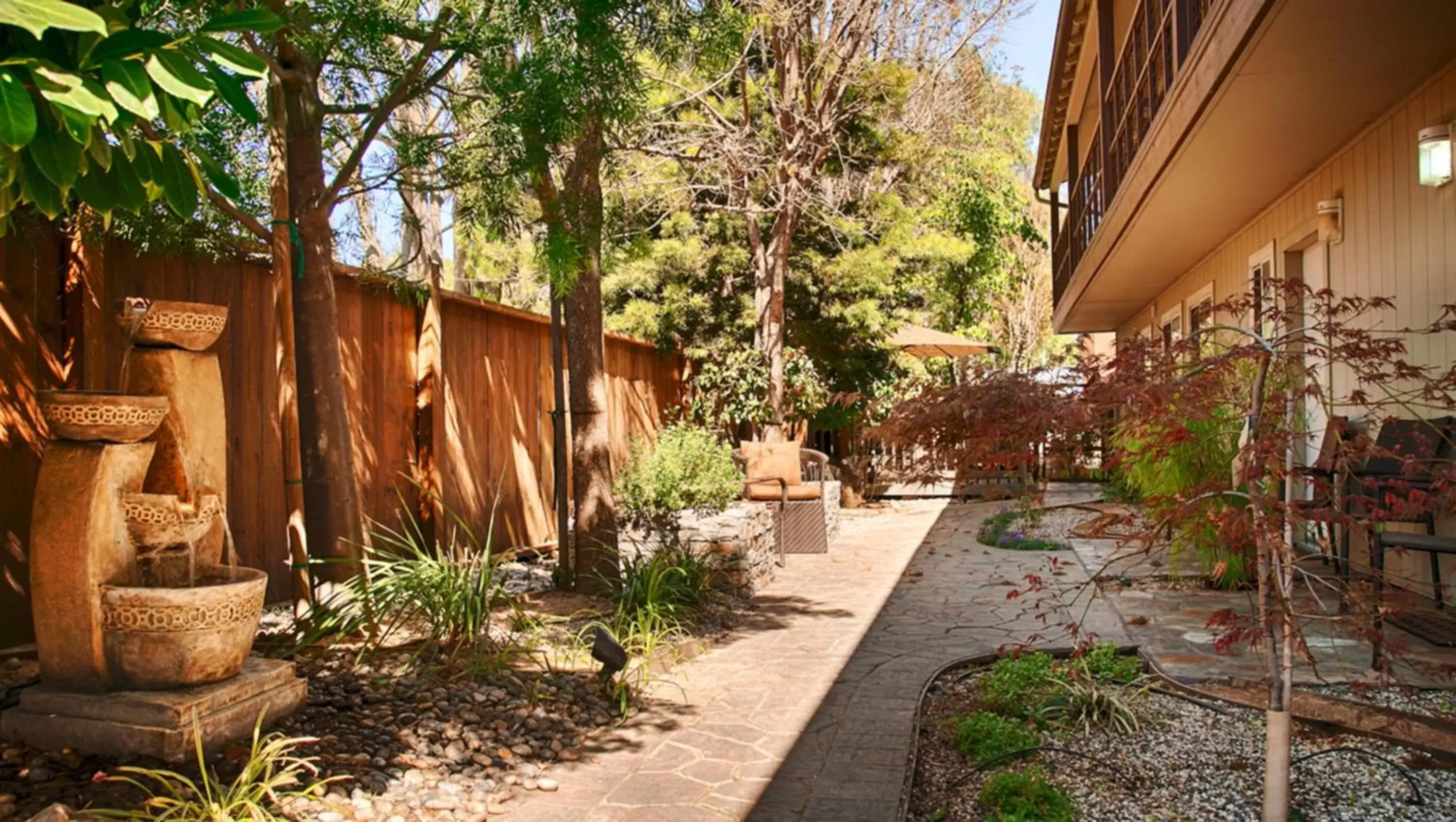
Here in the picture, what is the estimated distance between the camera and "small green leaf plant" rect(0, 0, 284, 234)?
5.54ft

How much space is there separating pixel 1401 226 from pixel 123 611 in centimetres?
667

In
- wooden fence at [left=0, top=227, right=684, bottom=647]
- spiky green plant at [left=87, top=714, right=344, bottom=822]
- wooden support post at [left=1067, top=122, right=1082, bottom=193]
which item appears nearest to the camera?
spiky green plant at [left=87, top=714, right=344, bottom=822]

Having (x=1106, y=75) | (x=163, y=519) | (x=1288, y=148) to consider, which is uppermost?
(x=1106, y=75)

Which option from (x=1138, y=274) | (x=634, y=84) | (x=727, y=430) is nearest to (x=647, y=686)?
(x=634, y=84)

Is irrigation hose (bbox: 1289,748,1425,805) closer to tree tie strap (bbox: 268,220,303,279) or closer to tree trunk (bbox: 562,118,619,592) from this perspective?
tree trunk (bbox: 562,118,619,592)

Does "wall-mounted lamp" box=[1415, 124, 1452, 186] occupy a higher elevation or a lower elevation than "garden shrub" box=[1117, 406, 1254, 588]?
higher

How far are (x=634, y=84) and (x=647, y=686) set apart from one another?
2883 millimetres

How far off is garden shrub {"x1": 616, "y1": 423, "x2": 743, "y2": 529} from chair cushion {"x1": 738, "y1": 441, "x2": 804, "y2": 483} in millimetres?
176

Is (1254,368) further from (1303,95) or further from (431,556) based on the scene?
(431,556)

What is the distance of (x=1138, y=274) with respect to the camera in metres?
12.7

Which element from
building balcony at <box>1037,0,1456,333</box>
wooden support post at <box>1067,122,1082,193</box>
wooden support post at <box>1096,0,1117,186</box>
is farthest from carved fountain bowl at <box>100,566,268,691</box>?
wooden support post at <box>1067,122,1082,193</box>

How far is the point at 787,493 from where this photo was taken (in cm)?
965

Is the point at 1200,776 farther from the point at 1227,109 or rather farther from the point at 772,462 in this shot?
the point at 772,462

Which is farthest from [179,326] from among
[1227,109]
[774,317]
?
[774,317]
